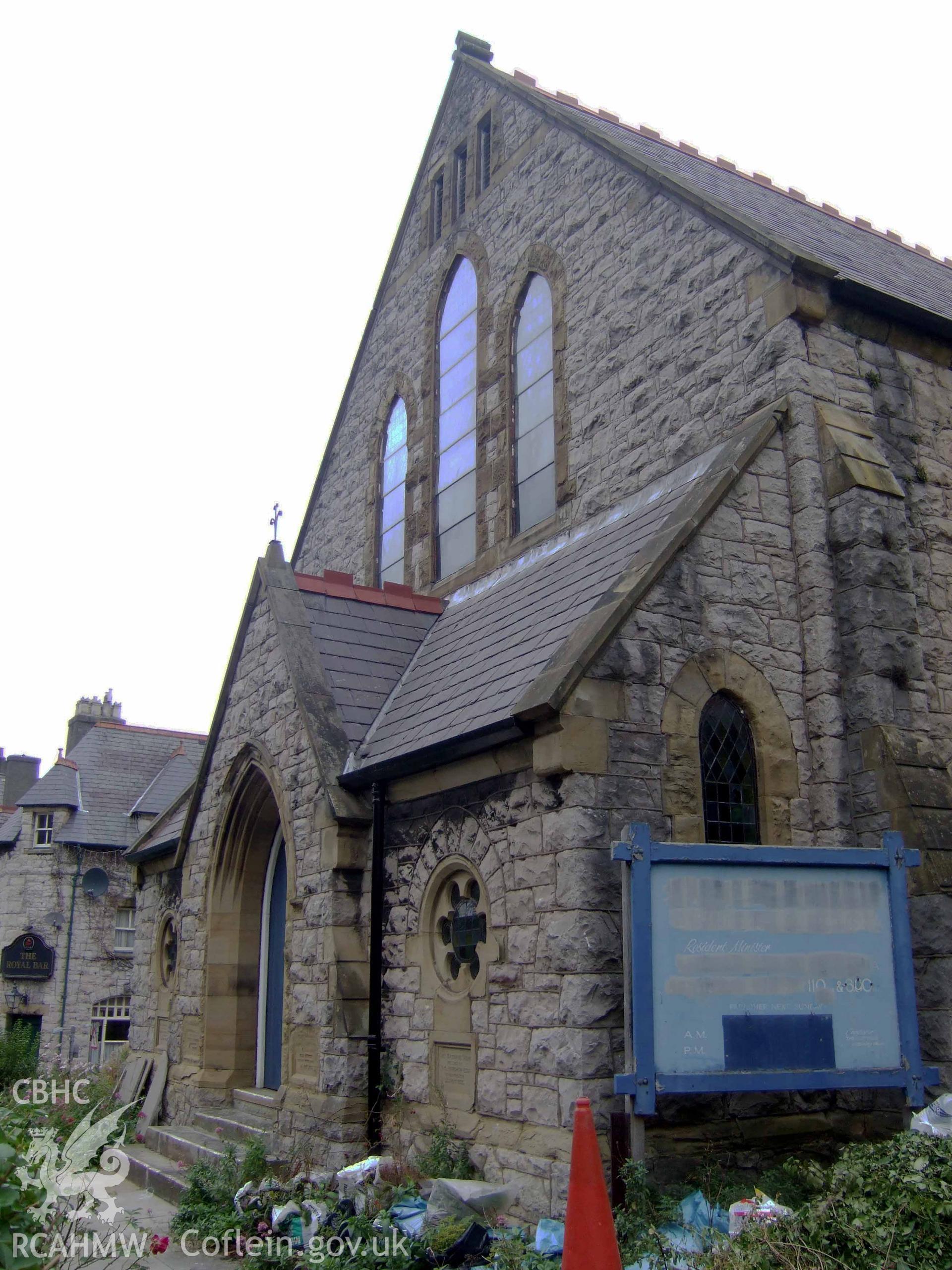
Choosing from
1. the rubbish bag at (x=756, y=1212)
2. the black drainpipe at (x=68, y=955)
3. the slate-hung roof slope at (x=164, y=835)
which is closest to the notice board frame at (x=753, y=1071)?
the rubbish bag at (x=756, y=1212)

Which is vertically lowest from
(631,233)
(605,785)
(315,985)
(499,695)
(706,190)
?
(315,985)

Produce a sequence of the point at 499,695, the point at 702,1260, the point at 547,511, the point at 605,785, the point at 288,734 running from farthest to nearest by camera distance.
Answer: the point at 547,511
the point at 288,734
the point at 499,695
the point at 605,785
the point at 702,1260

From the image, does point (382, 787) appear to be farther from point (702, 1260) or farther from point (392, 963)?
point (702, 1260)

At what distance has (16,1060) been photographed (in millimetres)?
18531

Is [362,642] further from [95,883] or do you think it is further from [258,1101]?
[95,883]

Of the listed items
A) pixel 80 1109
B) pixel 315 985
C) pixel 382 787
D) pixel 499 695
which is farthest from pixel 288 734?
pixel 80 1109

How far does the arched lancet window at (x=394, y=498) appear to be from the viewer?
1537 centimetres

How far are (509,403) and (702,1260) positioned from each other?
31.2 feet

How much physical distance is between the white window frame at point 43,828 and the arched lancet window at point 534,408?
21.1m

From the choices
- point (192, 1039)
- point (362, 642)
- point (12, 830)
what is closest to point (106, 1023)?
point (12, 830)

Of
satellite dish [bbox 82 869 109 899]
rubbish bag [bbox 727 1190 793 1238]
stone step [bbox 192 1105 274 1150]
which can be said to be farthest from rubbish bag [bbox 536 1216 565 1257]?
satellite dish [bbox 82 869 109 899]

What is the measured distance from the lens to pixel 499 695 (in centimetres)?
833

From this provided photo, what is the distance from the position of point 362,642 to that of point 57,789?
69.3ft

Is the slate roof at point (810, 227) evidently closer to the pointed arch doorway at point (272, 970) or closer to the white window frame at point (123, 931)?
the pointed arch doorway at point (272, 970)
